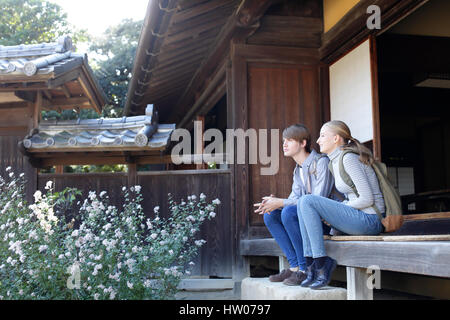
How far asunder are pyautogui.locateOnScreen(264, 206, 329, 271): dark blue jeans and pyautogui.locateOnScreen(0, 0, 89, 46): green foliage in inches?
545

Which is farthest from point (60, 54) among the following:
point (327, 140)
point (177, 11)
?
point (327, 140)

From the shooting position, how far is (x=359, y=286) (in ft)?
10.3

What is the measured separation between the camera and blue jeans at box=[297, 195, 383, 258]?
324cm

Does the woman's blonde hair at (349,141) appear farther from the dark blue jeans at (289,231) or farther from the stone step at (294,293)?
the stone step at (294,293)

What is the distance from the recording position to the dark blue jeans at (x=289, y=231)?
11.8 ft

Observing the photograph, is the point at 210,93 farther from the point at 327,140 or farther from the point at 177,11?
the point at 327,140

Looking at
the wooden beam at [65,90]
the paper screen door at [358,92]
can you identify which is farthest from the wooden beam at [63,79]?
the paper screen door at [358,92]

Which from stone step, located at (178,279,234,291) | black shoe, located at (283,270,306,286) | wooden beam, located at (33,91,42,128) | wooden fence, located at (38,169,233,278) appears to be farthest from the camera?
wooden beam, located at (33,91,42,128)

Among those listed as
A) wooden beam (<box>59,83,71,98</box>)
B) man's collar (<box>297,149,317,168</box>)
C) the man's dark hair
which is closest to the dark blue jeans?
man's collar (<box>297,149,317,168</box>)

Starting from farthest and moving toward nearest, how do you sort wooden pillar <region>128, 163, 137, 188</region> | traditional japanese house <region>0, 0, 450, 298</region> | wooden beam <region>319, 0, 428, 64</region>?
1. wooden pillar <region>128, 163, 137, 188</region>
2. traditional japanese house <region>0, 0, 450, 298</region>
3. wooden beam <region>319, 0, 428, 64</region>

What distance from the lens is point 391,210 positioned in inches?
128

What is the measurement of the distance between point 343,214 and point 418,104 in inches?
290

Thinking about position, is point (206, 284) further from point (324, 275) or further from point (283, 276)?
point (324, 275)

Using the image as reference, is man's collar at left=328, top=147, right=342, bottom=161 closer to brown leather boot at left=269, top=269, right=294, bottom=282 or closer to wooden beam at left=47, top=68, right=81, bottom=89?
brown leather boot at left=269, top=269, right=294, bottom=282
